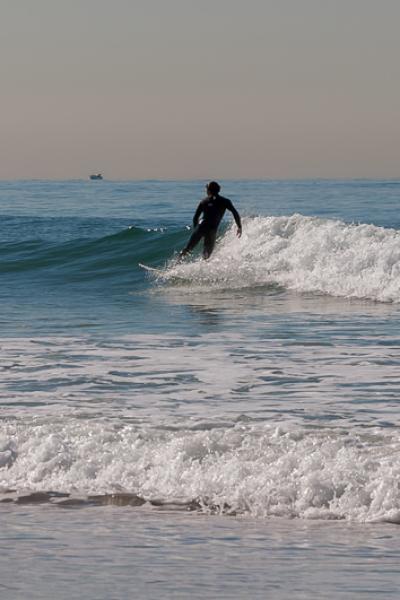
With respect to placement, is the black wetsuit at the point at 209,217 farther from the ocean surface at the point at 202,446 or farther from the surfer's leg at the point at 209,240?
the ocean surface at the point at 202,446

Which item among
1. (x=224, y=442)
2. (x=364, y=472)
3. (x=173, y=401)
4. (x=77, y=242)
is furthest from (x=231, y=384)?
(x=77, y=242)

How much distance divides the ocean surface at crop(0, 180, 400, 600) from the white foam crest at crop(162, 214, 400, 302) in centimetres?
57

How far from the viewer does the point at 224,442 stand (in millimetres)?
7695

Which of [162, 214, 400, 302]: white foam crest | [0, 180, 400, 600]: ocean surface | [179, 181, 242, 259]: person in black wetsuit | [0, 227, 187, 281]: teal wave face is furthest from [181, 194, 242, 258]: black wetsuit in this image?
[0, 227, 187, 281]: teal wave face

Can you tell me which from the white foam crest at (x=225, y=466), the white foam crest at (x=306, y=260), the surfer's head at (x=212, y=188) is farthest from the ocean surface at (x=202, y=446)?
the surfer's head at (x=212, y=188)

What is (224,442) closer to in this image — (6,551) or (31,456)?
(31,456)

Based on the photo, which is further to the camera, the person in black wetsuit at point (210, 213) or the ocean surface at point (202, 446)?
the person in black wetsuit at point (210, 213)

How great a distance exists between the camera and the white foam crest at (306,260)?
1916cm

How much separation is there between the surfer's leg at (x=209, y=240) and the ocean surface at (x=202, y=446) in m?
1.69

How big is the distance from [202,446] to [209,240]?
12752 mm

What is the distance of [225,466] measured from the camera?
7.31 meters

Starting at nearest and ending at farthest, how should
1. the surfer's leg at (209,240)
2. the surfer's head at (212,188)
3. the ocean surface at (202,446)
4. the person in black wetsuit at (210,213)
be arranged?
the ocean surface at (202,446)
the surfer's head at (212,188)
the person in black wetsuit at (210,213)
the surfer's leg at (209,240)

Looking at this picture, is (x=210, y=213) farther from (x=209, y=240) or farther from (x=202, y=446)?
(x=202, y=446)

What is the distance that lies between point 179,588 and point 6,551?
1075 millimetres
